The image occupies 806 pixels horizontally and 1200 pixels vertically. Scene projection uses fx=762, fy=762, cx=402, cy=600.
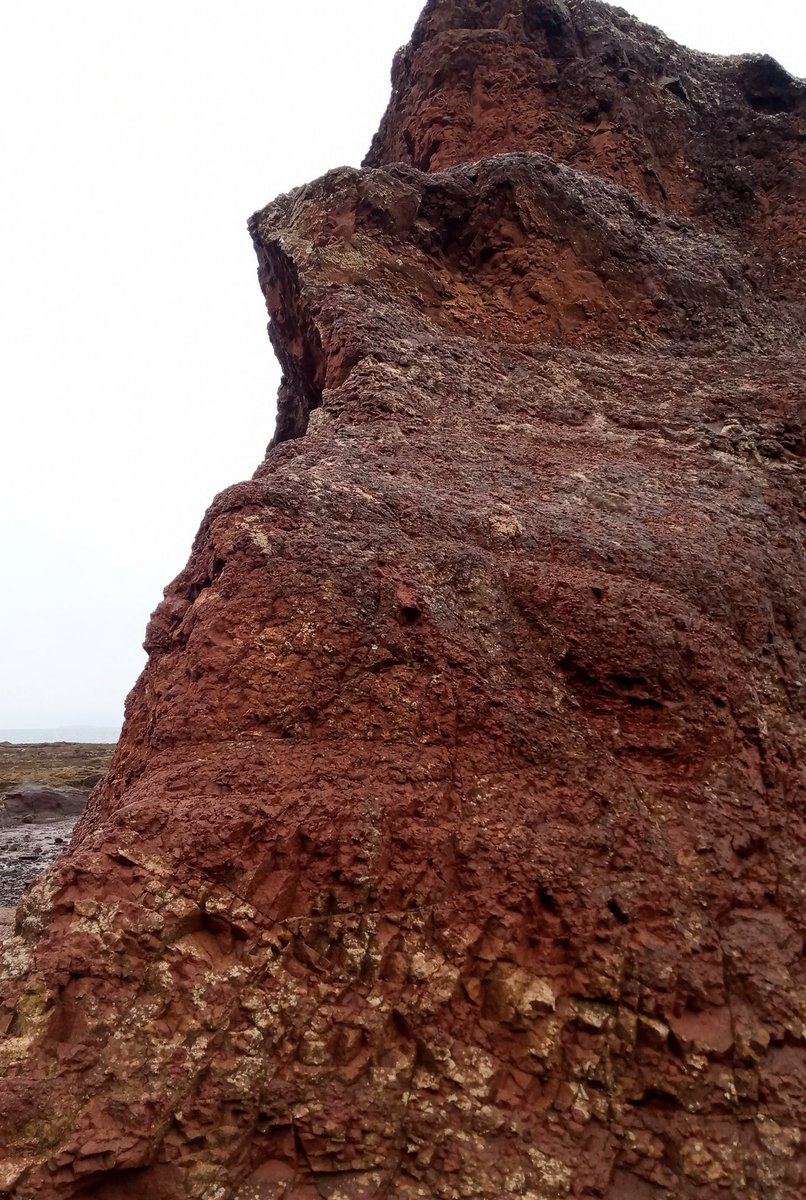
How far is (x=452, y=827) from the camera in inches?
136

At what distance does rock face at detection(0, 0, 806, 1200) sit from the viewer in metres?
2.71

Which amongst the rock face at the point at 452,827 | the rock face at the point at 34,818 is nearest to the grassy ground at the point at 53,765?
the rock face at the point at 34,818

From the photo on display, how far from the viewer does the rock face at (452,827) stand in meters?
2.71

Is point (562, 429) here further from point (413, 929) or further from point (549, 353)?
point (413, 929)

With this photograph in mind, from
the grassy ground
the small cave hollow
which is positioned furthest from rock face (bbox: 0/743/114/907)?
the small cave hollow

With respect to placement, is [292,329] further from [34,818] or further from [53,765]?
[53,765]

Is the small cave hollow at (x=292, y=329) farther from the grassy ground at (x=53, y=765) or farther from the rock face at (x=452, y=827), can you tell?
the grassy ground at (x=53, y=765)

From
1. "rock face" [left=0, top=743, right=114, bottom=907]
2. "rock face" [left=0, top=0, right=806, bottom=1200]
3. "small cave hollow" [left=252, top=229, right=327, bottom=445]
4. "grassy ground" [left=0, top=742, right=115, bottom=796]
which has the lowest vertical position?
"grassy ground" [left=0, top=742, right=115, bottom=796]

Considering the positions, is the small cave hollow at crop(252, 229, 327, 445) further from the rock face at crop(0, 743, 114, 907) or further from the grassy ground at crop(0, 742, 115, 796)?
the grassy ground at crop(0, 742, 115, 796)

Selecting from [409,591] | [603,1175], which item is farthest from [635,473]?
[603,1175]

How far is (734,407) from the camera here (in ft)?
20.5

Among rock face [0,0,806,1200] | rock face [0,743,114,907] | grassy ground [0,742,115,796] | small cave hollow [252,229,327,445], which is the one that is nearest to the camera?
rock face [0,0,806,1200]

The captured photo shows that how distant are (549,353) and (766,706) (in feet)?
12.6

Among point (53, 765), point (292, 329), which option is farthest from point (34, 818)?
point (53, 765)
